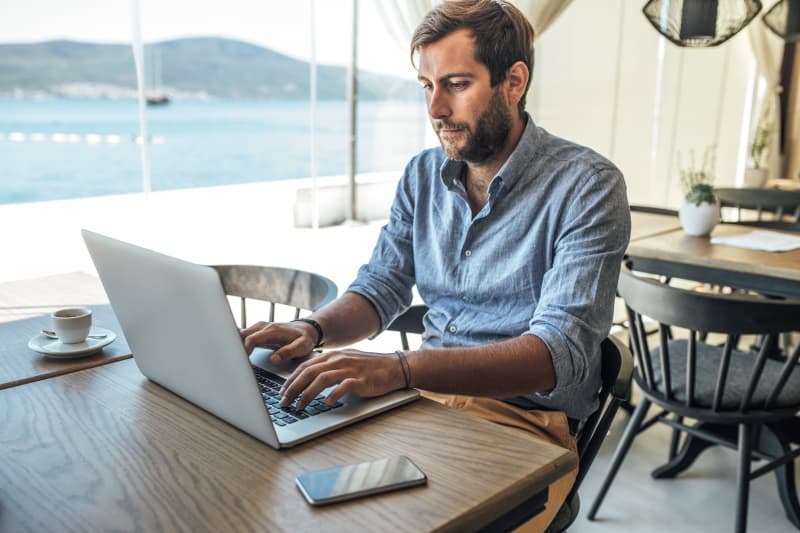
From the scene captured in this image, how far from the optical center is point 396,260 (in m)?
1.67

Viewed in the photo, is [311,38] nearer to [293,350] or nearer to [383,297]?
[383,297]

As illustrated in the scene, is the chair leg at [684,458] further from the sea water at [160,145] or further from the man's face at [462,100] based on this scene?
the sea water at [160,145]

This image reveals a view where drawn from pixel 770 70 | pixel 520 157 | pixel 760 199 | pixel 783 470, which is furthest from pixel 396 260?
pixel 770 70

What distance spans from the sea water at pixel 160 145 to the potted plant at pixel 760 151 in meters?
15.7

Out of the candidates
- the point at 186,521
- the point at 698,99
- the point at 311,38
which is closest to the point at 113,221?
the point at 311,38

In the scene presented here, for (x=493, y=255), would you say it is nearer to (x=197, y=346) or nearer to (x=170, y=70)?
(x=197, y=346)

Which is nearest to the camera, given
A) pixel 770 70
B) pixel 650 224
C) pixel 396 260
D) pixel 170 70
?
pixel 396 260

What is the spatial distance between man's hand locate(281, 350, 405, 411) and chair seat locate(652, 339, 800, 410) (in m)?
1.31

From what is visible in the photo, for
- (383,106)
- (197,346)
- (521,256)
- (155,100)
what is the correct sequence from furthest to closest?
(155,100) < (383,106) < (521,256) < (197,346)

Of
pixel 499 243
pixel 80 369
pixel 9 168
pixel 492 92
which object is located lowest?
pixel 9 168

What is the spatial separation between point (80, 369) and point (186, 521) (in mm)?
583

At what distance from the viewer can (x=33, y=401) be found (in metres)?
1.06

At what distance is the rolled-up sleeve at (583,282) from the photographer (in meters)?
1.24

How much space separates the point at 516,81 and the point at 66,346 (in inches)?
41.1
